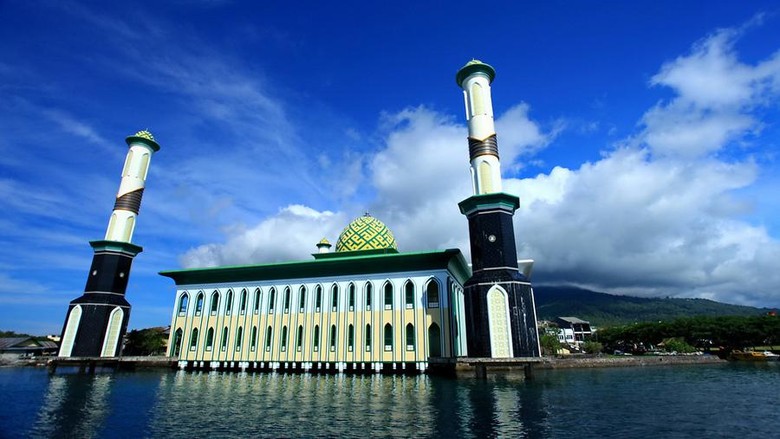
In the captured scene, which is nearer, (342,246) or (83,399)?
(83,399)

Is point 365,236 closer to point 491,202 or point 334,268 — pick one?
point 334,268

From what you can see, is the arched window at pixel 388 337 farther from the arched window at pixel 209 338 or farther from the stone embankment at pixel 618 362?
the arched window at pixel 209 338

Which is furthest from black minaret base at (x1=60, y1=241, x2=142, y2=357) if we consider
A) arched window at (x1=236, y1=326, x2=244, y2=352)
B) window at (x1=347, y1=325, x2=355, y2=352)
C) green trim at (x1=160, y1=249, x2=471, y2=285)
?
window at (x1=347, y1=325, x2=355, y2=352)

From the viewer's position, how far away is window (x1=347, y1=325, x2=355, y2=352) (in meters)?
28.0

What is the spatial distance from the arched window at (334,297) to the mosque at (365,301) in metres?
0.07

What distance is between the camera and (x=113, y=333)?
101 feet

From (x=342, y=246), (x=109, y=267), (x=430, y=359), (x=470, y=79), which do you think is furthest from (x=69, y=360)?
(x=470, y=79)

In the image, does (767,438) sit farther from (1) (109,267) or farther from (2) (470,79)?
(1) (109,267)

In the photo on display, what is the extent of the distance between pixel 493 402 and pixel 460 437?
530 cm

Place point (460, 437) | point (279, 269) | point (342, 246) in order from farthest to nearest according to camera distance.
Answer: point (342, 246)
point (279, 269)
point (460, 437)

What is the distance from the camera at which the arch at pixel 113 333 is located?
3017cm

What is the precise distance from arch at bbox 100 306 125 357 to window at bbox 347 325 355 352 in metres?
17.3

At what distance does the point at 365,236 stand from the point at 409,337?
9541mm

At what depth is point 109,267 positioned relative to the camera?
3108 cm
